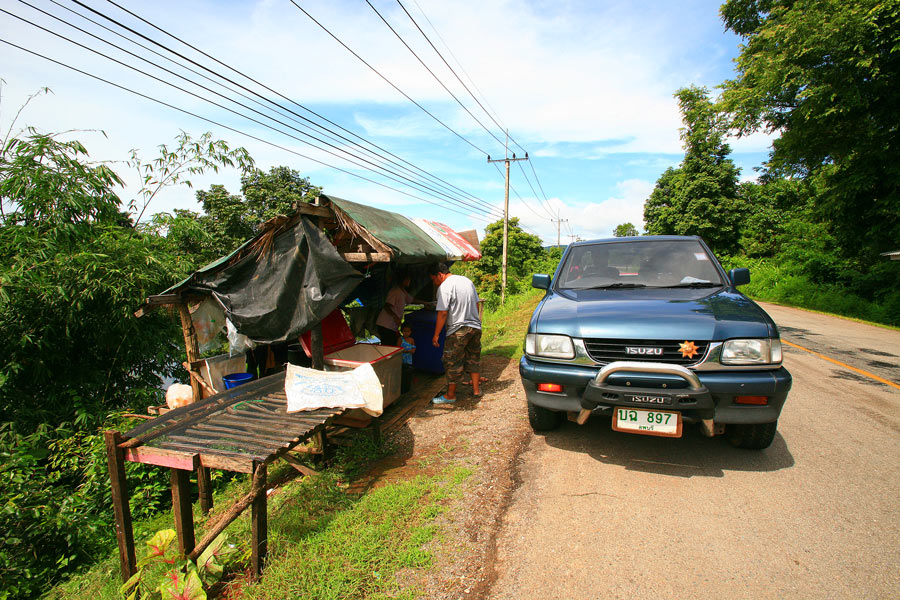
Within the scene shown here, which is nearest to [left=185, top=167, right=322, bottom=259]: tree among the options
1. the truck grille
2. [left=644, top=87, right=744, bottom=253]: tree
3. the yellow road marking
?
the truck grille

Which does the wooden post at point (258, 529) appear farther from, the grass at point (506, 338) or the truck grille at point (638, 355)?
the grass at point (506, 338)

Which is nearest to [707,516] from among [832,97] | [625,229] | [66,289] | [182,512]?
[182,512]

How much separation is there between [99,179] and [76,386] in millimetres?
2959

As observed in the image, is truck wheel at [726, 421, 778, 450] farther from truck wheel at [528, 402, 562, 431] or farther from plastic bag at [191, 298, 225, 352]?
plastic bag at [191, 298, 225, 352]

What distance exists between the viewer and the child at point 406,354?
20.3 ft

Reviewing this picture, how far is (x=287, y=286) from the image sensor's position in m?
4.68

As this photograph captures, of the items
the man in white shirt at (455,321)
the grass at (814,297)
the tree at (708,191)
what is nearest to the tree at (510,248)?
the tree at (708,191)

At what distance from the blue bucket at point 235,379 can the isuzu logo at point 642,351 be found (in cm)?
457

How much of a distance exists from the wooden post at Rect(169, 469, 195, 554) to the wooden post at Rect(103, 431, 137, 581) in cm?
29

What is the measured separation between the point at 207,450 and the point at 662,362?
3339 millimetres

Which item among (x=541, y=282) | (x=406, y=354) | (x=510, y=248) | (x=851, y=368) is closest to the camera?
(x=541, y=282)

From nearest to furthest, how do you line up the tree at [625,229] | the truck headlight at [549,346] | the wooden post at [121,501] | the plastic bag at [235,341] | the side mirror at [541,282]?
the wooden post at [121,501] < the truck headlight at [549,346] < the side mirror at [541,282] < the plastic bag at [235,341] < the tree at [625,229]

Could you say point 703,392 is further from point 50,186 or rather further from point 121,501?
point 50,186

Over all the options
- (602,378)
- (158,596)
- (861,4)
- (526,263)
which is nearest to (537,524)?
(602,378)
